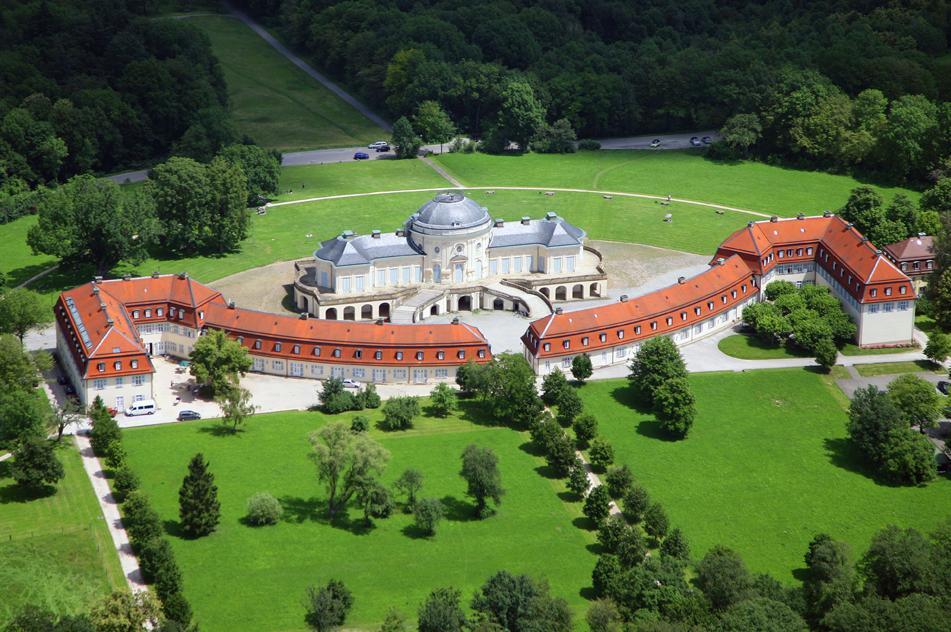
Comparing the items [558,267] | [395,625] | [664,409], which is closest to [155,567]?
[395,625]

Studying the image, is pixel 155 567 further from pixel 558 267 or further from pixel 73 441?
pixel 558 267

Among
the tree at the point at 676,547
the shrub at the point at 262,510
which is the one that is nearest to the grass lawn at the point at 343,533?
the shrub at the point at 262,510

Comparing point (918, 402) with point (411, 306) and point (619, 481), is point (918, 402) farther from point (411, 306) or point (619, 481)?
point (411, 306)

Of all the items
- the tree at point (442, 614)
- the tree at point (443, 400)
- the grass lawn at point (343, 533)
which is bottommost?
the grass lawn at point (343, 533)

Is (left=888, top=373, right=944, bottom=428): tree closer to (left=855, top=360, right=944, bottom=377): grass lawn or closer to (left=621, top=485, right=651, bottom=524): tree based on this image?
(left=855, top=360, right=944, bottom=377): grass lawn

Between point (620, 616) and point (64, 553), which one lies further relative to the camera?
point (64, 553)

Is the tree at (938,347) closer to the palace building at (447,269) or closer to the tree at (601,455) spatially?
the palace building at (447,269)
